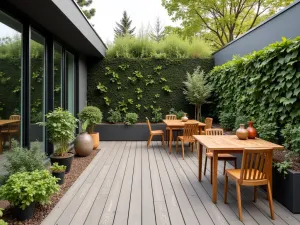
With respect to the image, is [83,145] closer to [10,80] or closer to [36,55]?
[36,55]

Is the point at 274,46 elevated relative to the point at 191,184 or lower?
elevated

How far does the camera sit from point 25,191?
2584 mm

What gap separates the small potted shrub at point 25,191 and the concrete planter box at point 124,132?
552 centimetres

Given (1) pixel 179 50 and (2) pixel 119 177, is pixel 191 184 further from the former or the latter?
(1) pixel 179 50

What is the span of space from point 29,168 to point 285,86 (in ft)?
11.6

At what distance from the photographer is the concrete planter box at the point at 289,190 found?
9.73 ft

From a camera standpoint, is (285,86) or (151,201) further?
(285,86)

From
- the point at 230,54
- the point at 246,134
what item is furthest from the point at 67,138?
the point at 230,54

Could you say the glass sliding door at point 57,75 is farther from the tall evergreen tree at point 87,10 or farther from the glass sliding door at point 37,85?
the tall evergreen tree at point 87,10

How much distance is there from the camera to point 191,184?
4059mm

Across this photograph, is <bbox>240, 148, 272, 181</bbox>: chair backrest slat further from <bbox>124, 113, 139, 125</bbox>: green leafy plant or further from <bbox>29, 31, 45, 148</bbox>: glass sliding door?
<bbox>124, 113, 139, 125</bbox>: green leafy plant

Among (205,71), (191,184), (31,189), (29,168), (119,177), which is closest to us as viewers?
(31,189)

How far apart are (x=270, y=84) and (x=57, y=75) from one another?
426 cm

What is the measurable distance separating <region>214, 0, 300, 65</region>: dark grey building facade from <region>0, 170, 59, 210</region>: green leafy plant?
4.02 metres
